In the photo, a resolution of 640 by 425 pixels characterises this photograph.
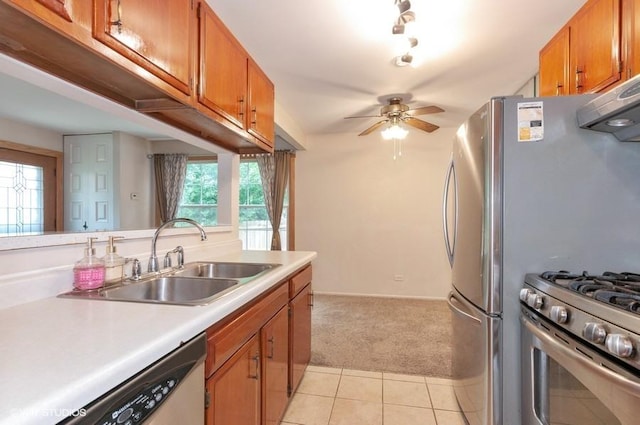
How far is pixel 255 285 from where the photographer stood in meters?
1.34

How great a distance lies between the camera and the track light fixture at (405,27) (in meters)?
1.67

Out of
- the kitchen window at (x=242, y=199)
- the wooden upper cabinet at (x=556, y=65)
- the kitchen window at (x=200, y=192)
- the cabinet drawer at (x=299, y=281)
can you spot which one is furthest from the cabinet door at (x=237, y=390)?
the kitchen window at (x=200, y=192)

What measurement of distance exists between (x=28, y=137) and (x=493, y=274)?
3947mm

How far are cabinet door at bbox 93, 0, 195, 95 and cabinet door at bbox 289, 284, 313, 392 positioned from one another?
1.42 meters

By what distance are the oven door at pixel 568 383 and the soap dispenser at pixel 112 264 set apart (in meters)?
1.77

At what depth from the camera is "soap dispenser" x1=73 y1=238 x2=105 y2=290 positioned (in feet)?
3.90

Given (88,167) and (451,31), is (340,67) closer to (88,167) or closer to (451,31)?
(451,31)

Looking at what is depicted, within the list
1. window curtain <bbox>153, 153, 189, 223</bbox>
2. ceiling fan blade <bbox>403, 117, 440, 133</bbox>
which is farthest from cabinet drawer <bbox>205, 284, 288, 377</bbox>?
window curtain <bbox>153, 153, 189, 223</bbox>

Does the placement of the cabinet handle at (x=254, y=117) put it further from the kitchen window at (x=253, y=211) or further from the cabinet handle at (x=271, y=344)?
the kitchen window at (x=253, y=211)

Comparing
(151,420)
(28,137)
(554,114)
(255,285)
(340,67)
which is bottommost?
(151,420)

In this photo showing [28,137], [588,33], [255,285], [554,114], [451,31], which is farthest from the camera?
[28,137]

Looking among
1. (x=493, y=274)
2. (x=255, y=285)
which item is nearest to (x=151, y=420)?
(x=255, y=285)

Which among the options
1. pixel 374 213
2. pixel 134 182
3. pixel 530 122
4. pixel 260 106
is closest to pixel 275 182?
pixel 374 213

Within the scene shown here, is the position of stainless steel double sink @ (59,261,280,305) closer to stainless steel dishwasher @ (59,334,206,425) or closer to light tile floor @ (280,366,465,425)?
stainless steel dishwasher @ (59,334,206,425)
